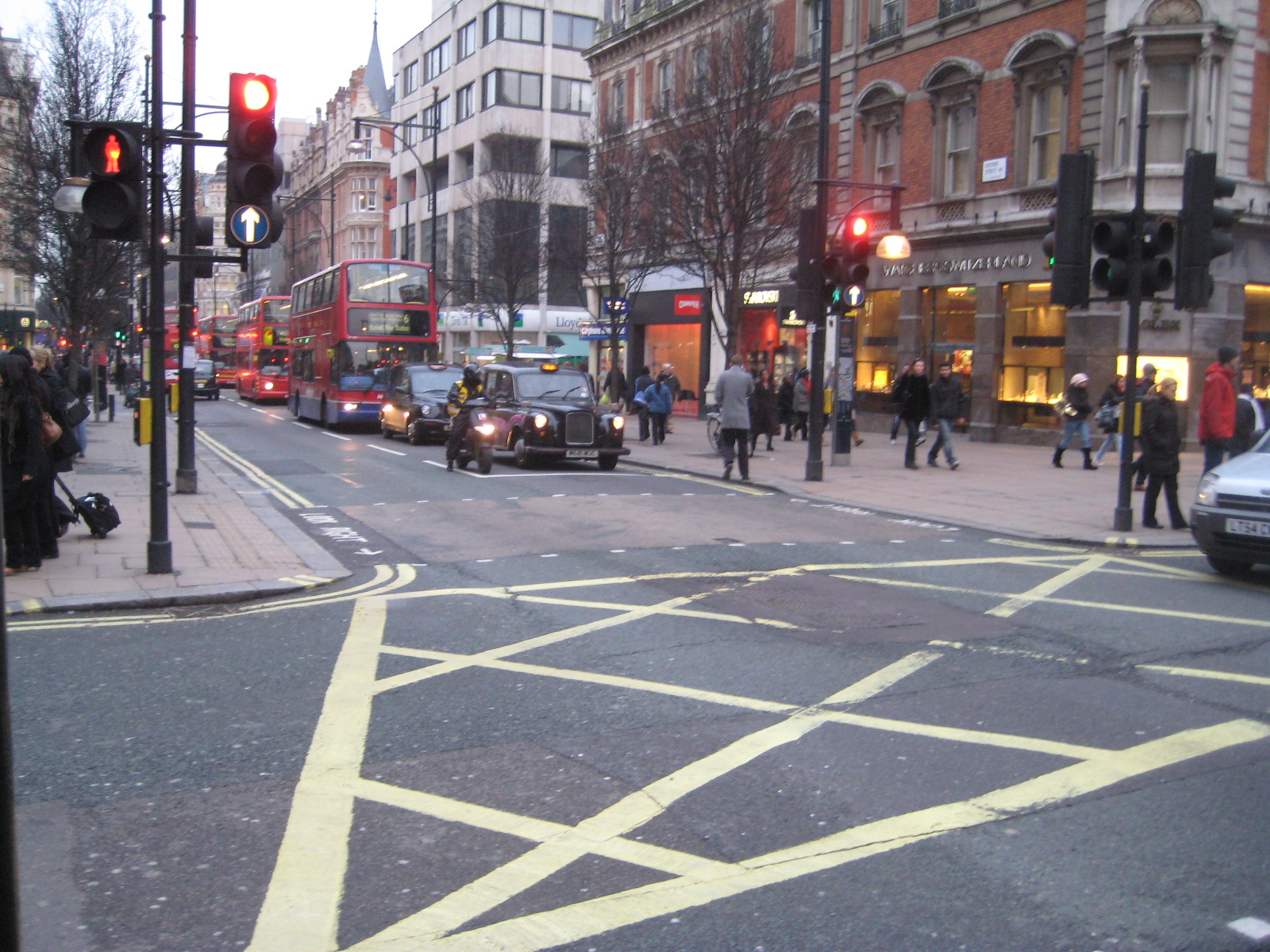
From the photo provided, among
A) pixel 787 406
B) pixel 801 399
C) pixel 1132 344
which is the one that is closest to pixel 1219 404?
pixel 1132 344

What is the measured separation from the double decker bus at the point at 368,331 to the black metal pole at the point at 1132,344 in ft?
69.5

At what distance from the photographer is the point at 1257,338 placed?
80.1 ft

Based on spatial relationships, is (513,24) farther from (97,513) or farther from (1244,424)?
(97,513)

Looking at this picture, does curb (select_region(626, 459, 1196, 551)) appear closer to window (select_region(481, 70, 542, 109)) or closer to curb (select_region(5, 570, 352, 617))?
curb (select_region(5, 570, 352, 617))

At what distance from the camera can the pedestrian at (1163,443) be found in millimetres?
12070

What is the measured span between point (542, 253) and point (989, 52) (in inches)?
760

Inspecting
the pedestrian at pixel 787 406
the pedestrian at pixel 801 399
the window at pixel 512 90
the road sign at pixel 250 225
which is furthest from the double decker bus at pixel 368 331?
the window at pixel 512 90

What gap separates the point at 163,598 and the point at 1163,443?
971cm

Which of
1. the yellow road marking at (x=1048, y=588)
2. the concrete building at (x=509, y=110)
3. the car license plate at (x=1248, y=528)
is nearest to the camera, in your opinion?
the yellow road marking at (x=1048, y=588)

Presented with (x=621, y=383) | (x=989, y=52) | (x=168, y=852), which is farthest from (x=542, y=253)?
(x=168, y=852)

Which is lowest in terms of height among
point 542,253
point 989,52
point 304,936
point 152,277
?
point 304,936

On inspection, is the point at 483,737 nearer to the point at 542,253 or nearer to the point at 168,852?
the point at 168,852

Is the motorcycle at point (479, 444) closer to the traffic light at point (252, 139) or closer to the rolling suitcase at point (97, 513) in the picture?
the rolling suitcase at point (97, 513)

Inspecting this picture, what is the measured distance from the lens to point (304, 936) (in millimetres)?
3447
